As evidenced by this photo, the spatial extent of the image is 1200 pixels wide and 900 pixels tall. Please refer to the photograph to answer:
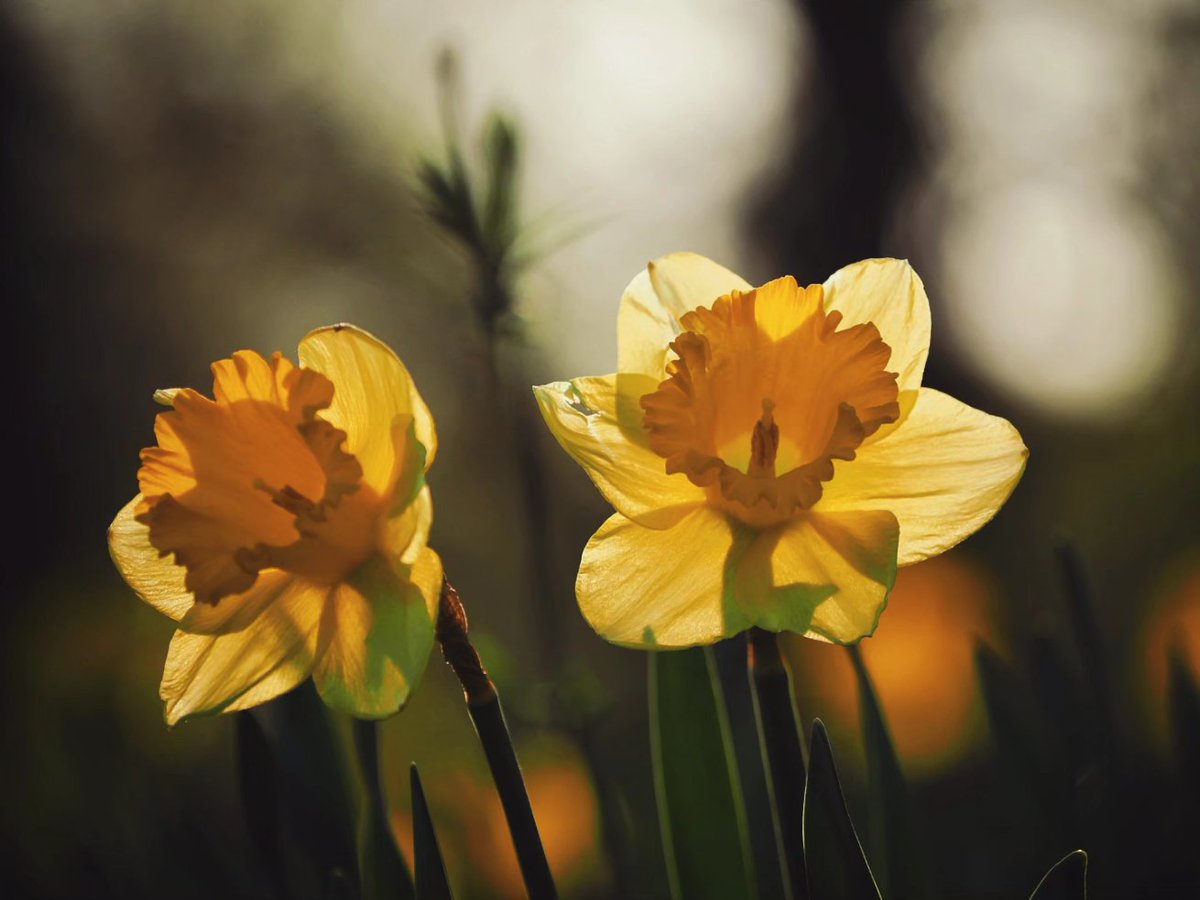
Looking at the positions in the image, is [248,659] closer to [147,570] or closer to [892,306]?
[147,570]

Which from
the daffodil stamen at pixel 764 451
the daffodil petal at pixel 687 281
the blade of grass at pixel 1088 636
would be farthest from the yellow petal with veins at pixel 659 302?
the blade of grass at pixel 1088 636

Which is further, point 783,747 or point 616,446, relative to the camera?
point 616,446

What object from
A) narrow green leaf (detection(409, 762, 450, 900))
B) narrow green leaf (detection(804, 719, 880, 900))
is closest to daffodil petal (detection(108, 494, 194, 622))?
narrow green leaf (detection(409, 762, 450, 900))

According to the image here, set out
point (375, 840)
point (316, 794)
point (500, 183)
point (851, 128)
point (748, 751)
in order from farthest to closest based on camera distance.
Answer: point (851, 128) < point (500, 183) < point (748, 751) < point (316, 794) < point (375, 840)

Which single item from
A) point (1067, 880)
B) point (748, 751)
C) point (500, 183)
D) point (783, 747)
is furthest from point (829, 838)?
point (500, 183)

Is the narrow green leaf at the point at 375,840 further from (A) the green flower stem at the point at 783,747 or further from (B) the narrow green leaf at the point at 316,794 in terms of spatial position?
(A) the green flower stem at the point at 783,747

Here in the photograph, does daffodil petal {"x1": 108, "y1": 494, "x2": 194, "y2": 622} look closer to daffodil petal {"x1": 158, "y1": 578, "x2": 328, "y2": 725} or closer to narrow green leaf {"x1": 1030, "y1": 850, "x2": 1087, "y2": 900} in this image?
daffodil petal {"x1": 158, "y1": 578, "x2": 328, "y2": 725}

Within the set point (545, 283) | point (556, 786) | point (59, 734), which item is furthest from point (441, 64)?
point (59, 734)
